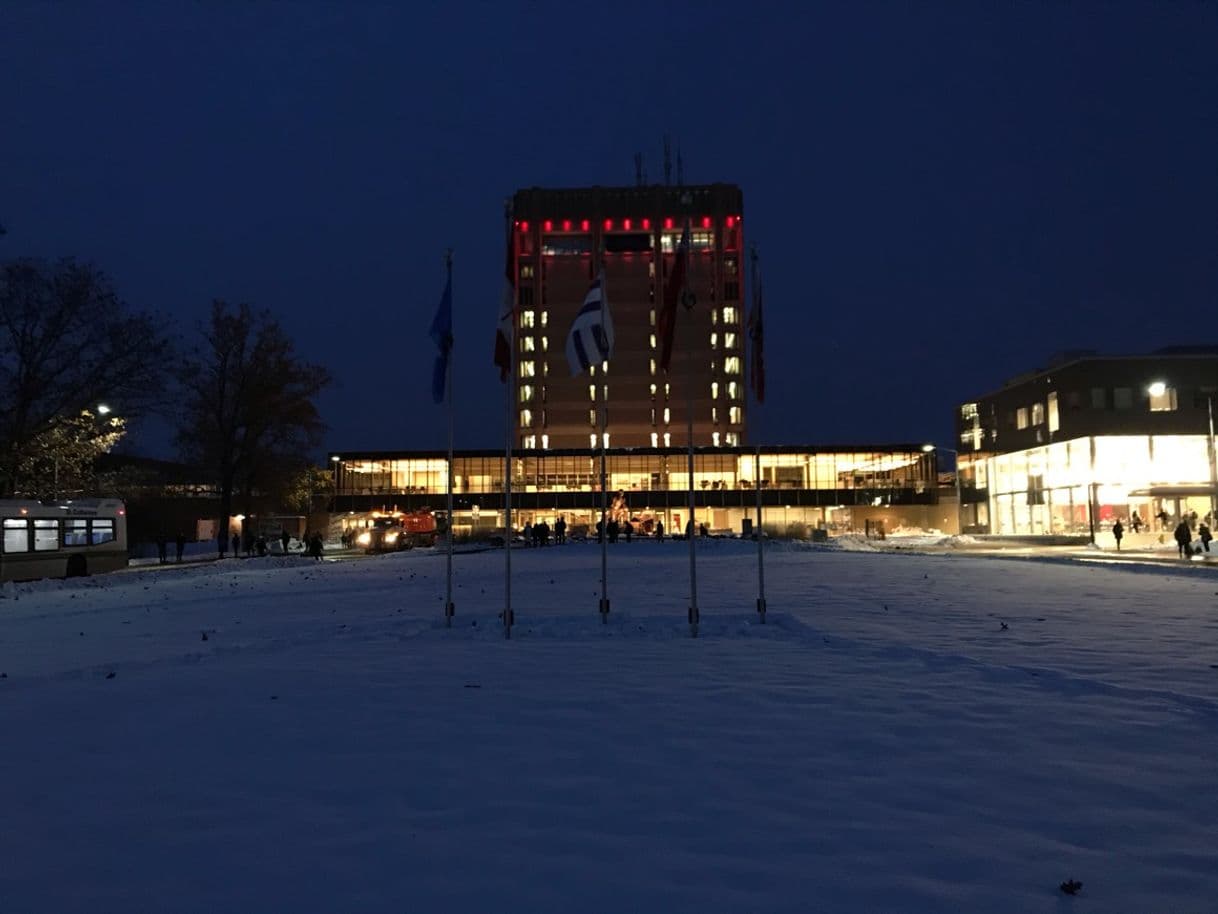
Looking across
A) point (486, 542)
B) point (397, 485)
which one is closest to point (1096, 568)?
point (486, 542)

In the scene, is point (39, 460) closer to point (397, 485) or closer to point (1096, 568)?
point (1096, 568)

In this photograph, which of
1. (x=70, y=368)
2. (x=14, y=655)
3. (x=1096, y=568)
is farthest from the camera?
(x=70, y=368)

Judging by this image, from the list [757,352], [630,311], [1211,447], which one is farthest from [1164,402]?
[630,311]

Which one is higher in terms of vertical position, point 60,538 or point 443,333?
point 443,333

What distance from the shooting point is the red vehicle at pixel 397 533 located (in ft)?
199

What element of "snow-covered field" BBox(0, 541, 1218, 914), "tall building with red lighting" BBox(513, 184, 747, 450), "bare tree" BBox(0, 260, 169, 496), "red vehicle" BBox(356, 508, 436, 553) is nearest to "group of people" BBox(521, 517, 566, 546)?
"red vehicle" BBox(356, 508, 436, 553)

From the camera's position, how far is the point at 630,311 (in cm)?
13700

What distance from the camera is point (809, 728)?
823cm

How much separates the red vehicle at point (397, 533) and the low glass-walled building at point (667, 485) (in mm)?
38194

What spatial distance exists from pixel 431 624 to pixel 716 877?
11924 mm

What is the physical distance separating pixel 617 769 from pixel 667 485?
10157 centimetres

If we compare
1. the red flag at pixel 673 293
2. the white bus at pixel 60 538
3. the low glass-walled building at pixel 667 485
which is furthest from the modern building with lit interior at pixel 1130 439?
the white bus at pixel 60 538

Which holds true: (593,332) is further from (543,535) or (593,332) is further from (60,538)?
(543,535)

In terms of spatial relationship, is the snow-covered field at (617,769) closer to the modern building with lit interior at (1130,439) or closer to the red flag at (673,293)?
the red flag at (673,293)
